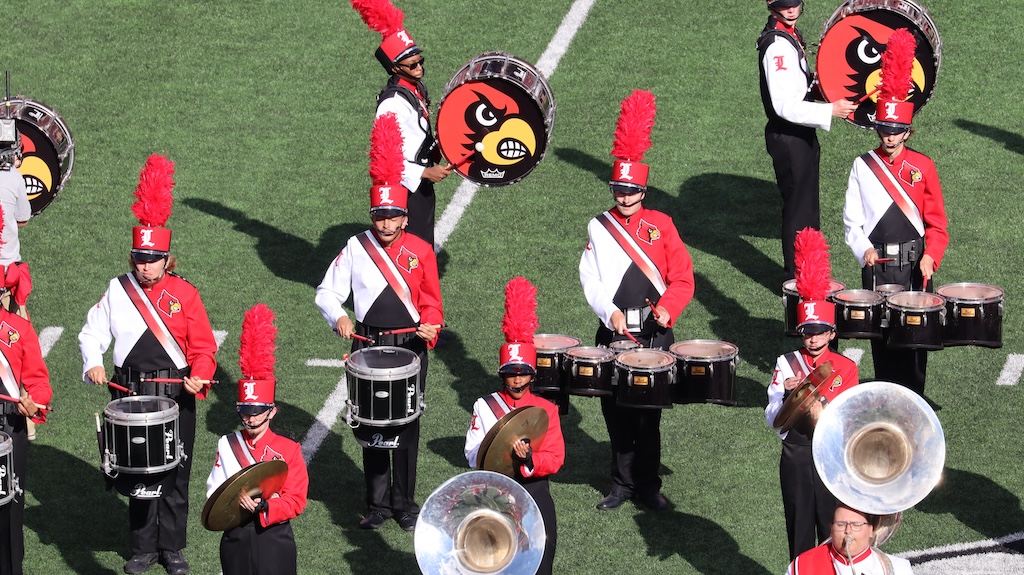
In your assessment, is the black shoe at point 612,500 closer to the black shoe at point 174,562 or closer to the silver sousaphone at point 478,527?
the black shoe at point 174,562

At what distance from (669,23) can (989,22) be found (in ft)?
9.66

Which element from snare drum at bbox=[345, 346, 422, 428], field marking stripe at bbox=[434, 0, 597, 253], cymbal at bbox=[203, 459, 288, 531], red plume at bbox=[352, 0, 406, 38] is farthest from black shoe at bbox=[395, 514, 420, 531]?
field marking stripe at bbox=[434, 0, 597, 253]

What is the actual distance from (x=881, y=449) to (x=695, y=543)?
8.85 ft

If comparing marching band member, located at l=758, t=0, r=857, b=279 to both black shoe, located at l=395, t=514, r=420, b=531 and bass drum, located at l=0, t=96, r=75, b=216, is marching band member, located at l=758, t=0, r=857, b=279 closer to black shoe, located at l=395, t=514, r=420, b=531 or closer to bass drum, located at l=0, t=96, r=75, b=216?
black shoe, located at l=395, t=514, r=420, b=531

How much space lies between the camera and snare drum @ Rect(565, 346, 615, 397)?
1064cm

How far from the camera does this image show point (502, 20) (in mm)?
17734

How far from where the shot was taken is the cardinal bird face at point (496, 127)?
1261 cm

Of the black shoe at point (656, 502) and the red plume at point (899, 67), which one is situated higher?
the red plume at point (899, 67)

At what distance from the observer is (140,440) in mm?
10023

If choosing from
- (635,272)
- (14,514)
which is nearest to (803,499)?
(635,272)

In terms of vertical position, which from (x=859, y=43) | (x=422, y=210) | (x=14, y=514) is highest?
(x=859, y=43)

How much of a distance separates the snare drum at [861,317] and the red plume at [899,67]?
1.78 m

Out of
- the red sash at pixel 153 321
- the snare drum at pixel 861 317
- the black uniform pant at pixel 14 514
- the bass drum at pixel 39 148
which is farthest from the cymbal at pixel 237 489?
the bass drum at pixel 39 148

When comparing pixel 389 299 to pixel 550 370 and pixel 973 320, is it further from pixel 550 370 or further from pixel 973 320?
pixel 973 320
